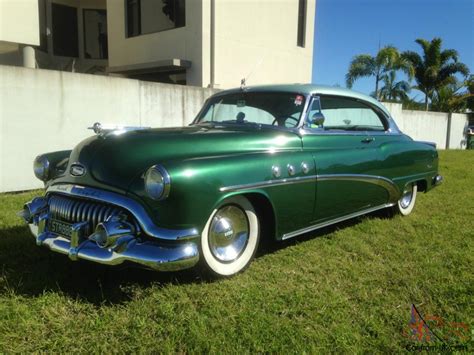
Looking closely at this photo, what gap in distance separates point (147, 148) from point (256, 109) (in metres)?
1.42

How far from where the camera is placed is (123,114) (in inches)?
272

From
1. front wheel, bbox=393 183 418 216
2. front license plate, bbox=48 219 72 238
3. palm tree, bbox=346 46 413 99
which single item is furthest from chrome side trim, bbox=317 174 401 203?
palm tree, bbox=346 46 413 99

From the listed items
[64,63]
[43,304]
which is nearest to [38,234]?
[43,304]

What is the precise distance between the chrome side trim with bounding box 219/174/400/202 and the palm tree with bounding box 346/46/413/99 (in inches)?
630

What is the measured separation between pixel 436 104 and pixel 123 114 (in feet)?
61.1

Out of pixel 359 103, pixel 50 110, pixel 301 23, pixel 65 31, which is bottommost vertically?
pixel 50 110

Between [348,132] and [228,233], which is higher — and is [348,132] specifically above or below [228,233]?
above

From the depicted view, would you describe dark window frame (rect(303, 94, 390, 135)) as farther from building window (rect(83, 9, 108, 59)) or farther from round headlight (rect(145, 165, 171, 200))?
building window (rect(83, 9, 108, 59))

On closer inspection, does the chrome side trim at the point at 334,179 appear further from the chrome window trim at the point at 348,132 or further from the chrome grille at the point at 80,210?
the chrome grille at the point at 80,210

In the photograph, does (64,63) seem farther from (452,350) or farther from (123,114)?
(452,350)

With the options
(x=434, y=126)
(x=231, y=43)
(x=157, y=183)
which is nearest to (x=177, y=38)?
(x=231, y=43)

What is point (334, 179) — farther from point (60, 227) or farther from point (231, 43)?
point (231, 43)

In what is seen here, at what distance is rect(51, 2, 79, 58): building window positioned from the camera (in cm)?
1436

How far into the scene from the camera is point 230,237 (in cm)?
296
